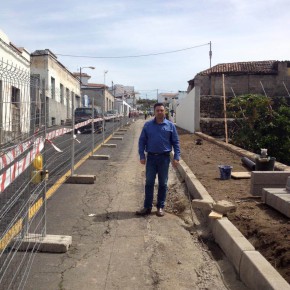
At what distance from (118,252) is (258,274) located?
1.78 metres

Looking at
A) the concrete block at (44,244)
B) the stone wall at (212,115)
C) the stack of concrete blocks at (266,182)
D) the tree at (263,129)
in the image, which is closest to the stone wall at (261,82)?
the stone wall at (212,115)

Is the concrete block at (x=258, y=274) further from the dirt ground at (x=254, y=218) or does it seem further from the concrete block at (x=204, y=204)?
the concrete block at (x=204, y=204)

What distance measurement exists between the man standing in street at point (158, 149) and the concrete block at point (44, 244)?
185 cm

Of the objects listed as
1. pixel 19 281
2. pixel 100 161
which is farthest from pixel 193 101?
pixel 19 281

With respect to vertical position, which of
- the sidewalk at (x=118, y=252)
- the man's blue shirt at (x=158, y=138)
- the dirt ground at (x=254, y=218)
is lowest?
the sidewalk at (x=118, y=252)

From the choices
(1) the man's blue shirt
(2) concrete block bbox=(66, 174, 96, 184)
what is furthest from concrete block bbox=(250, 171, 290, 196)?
(2) concrete block bbox=(66, 174, 96, 184)

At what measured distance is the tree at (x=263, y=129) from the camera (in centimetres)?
1767

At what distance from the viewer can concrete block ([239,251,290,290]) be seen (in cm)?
358

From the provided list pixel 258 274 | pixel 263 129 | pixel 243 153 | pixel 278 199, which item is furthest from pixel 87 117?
pixel 258 274

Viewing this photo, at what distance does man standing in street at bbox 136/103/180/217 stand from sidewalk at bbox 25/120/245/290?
0.29 metres

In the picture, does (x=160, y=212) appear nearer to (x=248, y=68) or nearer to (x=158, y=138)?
(x=158, y=138)

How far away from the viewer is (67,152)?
11625 mm

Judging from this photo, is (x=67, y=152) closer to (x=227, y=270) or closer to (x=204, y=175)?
(x=204, y=175)

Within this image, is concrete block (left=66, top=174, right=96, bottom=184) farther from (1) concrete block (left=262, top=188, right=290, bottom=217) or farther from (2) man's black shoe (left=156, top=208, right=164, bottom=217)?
(1) concrete block (left=262, top=188, right=290, bottom=217)
